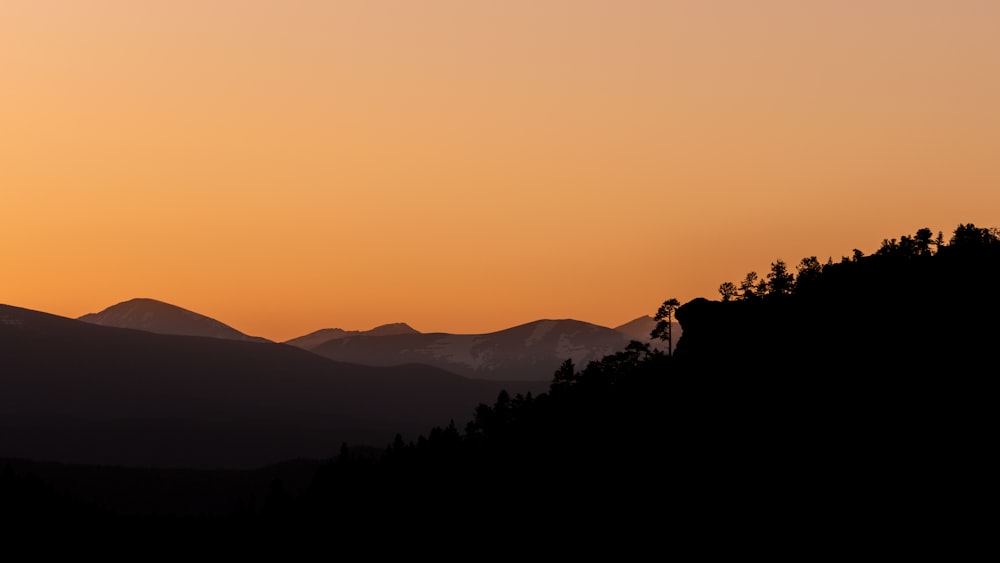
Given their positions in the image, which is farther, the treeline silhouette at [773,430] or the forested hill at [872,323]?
the forested hill at [872,323]

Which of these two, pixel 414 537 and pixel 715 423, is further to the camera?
pixel 414 537

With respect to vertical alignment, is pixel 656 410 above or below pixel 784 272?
below

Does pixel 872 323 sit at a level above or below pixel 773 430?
above

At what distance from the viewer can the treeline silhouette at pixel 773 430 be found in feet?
285

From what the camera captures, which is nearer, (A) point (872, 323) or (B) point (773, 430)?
(B) point (773, 430)

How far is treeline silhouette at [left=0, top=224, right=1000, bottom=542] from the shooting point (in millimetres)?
86938

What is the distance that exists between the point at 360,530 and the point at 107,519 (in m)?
58.5

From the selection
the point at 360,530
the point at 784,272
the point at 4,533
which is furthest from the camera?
the point at 4,533

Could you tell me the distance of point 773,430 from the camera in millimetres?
99125

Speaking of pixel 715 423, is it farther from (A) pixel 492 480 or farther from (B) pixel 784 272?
(B) pixel 784 272

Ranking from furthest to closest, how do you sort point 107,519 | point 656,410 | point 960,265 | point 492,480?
point 107,519 → point 492,480 → point 656,410 → point 960,265

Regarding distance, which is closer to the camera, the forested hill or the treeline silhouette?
the treeline silhouette

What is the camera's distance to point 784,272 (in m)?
158

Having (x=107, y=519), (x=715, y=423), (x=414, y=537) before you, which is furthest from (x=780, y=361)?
(x=107, y=519)
